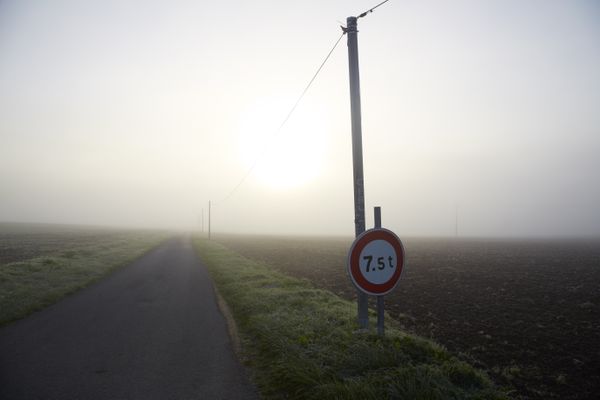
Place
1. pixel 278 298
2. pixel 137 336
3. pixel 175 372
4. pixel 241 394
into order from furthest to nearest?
pixel 278 298, pixel 137 336, pixel 175 372, pixel 241 394

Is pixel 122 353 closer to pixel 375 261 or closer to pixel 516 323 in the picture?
pixel 375 261

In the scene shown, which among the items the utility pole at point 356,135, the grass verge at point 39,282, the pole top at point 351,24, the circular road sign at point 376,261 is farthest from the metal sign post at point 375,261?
the grass verge at point 39,282

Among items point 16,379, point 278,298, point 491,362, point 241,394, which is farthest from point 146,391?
point 491,362

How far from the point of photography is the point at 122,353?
5.77 metres

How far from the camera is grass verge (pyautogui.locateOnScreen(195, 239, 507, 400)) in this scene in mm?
4000

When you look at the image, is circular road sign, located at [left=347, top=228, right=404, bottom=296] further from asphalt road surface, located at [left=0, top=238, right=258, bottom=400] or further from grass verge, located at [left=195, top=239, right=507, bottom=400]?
asphalt road surface, located at [left=0, top=238, right=258, bottom=400]

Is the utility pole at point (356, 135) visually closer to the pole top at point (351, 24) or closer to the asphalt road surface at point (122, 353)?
the pole top at point (351, 24)

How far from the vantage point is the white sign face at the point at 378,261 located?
4.94 metres

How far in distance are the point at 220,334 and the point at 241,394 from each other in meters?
2.82

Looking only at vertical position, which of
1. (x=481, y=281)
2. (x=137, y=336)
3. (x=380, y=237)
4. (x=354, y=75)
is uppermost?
(x=354, y=75)

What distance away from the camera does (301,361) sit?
16.1 feet

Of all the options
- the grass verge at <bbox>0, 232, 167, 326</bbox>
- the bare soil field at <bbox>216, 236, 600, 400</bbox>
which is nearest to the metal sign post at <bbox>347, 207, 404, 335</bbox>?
the bare soil field at <bbox>216, 236, 600, 400</bbox>

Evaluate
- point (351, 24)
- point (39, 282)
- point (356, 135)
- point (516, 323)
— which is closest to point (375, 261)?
point (356, 135)

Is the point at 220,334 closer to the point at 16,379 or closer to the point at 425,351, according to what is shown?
the point at 16,379
